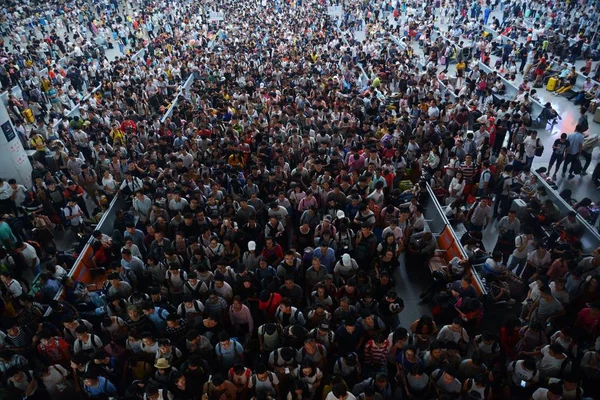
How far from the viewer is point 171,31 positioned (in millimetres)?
30047

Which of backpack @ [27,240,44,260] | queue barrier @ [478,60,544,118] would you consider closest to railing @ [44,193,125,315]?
backpack @ [27,240,44,260]

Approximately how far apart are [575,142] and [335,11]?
3058 cm

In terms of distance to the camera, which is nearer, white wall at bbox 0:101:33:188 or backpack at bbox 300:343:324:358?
backpack at bbox 300:343:324:358

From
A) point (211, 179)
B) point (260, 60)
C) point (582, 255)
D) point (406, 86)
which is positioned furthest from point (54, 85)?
point (582, 255)

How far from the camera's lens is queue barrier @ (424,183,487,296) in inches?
267

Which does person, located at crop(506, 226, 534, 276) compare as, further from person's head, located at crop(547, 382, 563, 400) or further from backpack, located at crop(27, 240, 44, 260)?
backpack, located at crop(27, 240, 44, 260)

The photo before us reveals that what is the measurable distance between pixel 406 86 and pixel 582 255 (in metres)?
10.9

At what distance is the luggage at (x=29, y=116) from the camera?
615 inches

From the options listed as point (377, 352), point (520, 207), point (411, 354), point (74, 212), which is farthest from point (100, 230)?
point (520, 207)

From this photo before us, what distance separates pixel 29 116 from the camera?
1569 centimetres

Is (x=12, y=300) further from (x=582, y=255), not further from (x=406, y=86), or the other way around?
(x=406, y=86)

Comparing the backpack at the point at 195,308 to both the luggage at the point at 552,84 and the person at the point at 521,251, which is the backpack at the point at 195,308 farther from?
the luggage at the point at 552,84

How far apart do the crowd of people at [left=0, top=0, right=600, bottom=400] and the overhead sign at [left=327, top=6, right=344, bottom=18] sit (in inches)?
907

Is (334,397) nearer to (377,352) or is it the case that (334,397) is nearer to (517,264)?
(377,352)
